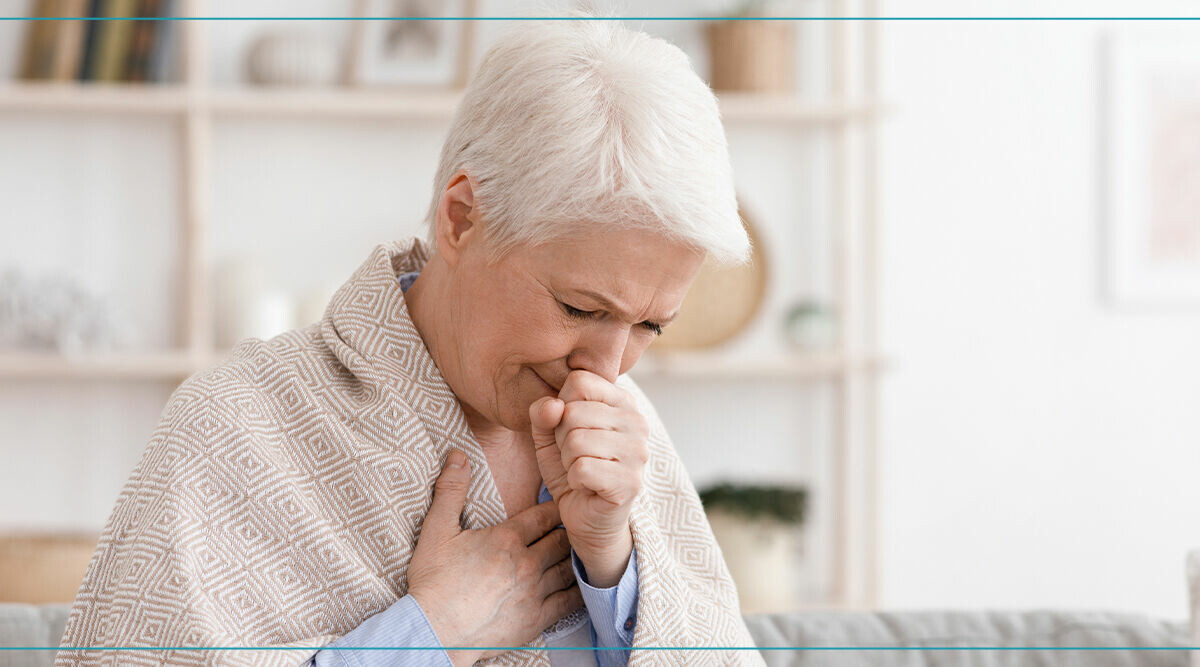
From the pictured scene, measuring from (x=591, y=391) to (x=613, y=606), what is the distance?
7.3 inches

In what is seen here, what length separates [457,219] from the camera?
78cm

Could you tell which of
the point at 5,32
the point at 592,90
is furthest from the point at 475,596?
the point at 5,32

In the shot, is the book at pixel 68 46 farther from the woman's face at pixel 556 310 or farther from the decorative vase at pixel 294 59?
the woman's face at pixel 556 310

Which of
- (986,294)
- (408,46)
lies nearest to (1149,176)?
(986,294)

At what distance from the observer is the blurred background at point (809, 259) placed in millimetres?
2105

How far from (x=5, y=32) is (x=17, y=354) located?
2.09ft

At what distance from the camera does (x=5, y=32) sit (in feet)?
7.19

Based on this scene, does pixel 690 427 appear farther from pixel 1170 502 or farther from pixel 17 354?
pixel 17 354

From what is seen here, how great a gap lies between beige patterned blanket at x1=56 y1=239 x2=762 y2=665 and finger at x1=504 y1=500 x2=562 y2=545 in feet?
0.05

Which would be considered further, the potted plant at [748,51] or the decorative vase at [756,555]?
the potted plant at [748,51]

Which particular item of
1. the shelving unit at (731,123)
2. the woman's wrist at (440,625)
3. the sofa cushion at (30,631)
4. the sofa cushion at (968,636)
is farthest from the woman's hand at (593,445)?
the shelving unit at (731,123)

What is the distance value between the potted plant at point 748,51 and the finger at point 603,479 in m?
1.68

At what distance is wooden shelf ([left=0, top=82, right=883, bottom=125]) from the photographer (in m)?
2.10

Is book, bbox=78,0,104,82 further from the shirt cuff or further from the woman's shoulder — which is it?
the shirt cuff
